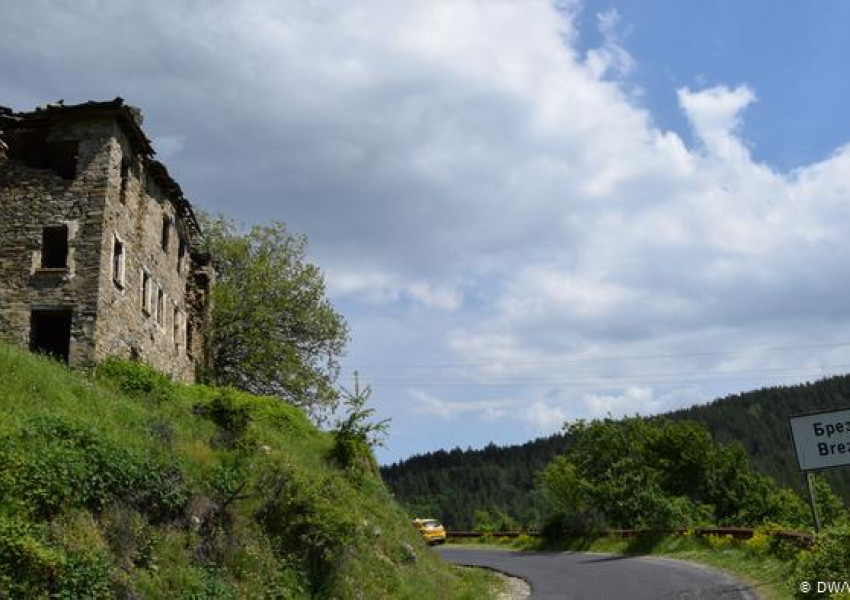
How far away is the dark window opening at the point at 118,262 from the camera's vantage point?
83.2 feet

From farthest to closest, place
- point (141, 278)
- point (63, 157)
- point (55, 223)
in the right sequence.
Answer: point (141, 278), point (63, 157), point (55, 223)

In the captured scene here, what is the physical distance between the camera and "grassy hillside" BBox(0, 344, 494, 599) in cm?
1131

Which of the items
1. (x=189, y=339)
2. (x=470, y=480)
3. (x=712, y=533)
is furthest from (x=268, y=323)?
(x=470, y=480)

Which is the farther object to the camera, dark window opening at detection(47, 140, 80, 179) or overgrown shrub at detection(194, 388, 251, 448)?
dark window opening at detection(47, 140, 80, 179)

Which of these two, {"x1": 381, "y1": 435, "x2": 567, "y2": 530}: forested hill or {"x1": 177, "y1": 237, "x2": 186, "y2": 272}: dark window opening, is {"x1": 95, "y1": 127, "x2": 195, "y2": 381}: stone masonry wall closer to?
{"x1": 177, "y1": 237, "x2": 186, "y2": 272}: dark window opening

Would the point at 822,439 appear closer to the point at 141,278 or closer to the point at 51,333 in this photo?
the point at 141,278

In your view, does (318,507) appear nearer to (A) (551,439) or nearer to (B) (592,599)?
(B) (592,599)

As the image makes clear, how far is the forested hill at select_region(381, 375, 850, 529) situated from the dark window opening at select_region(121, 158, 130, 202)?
337 ft

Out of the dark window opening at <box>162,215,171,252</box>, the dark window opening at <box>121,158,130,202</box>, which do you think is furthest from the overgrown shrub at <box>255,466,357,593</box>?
the dark window opening at <box>162,215,171,252</box>

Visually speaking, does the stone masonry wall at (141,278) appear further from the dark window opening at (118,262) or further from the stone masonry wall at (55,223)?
the stone masonry wall at (55,223)

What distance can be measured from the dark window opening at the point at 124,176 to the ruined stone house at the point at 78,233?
0.13 ft

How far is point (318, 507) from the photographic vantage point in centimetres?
1650

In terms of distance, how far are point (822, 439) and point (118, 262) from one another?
2120cm

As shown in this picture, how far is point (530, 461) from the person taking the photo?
172375 mm
